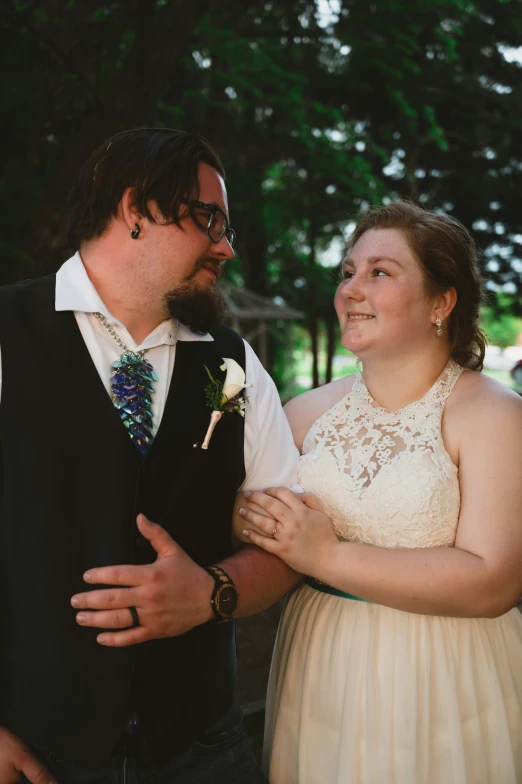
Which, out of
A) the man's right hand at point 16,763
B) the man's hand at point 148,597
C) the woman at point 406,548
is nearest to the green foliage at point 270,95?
the woman at point 406,548

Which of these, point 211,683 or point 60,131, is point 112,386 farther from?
point 60,131

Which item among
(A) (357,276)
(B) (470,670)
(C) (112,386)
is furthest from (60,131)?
(B) (470,670)

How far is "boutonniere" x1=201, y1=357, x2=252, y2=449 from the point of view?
2.22m

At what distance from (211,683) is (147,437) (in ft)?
2.71

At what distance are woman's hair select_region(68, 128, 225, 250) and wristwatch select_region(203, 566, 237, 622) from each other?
1069mm

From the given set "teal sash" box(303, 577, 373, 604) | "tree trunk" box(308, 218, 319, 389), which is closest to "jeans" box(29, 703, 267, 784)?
"teal sash" box(303, 577, 373, 604)

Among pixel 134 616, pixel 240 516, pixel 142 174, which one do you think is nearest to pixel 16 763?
pixel 134 616

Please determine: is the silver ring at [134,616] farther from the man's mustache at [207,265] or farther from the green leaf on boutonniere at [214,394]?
the man's mustache at [207,265]

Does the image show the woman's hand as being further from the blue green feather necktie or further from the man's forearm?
the blue green feather necktie

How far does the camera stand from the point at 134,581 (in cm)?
194

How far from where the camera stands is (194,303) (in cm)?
225

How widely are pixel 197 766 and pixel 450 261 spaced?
1.95 m

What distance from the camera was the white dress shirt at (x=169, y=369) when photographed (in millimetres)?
2152

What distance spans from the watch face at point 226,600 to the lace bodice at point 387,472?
0.61 metres
